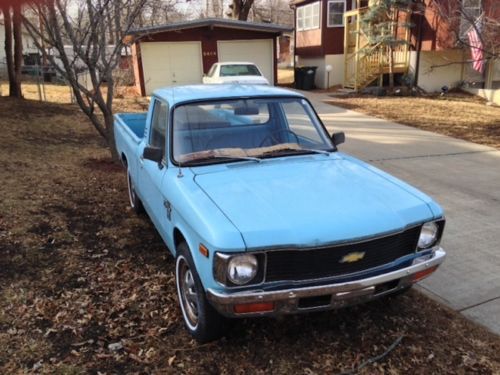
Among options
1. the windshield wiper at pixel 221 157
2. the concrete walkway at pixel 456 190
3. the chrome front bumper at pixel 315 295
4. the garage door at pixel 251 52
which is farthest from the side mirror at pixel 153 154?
the garage door at pixel 251 52

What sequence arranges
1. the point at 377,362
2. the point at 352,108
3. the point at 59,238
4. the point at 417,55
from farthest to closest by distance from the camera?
the point at 417,55 < the point at 352,108 < the point at 59,238 < the point at 377,362

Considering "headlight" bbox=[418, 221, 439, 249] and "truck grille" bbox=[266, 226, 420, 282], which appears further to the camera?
"headlight" bbox=[418, 221, 439, 249]

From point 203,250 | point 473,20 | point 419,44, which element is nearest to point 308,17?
point 419,44

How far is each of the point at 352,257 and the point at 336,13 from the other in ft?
73.2

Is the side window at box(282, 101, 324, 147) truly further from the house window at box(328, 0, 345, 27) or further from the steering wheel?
the house window at box(328, 0, 345, 27)

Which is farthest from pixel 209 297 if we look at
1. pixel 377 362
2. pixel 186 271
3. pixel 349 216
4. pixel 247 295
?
pixel 377 362

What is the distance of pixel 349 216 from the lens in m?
2.77

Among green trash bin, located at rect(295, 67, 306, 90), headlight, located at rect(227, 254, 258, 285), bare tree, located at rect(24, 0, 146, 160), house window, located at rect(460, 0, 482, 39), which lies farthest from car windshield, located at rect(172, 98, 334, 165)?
green trash bin, located at rect(295, 67, 306, 90)

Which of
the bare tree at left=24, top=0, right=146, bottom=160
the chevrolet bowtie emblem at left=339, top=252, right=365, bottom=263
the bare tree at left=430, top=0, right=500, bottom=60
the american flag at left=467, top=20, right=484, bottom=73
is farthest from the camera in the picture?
the american flag at left=467, top=20, right=484, bottom=73

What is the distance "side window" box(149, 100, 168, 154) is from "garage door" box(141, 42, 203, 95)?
16662mm

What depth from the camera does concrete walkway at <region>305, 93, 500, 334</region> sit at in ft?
12.6

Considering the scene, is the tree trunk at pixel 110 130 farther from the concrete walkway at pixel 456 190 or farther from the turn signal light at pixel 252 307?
the turn signal light at pixel 252 307

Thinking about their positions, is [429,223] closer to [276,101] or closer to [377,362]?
[377,362]

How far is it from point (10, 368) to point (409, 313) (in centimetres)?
282
